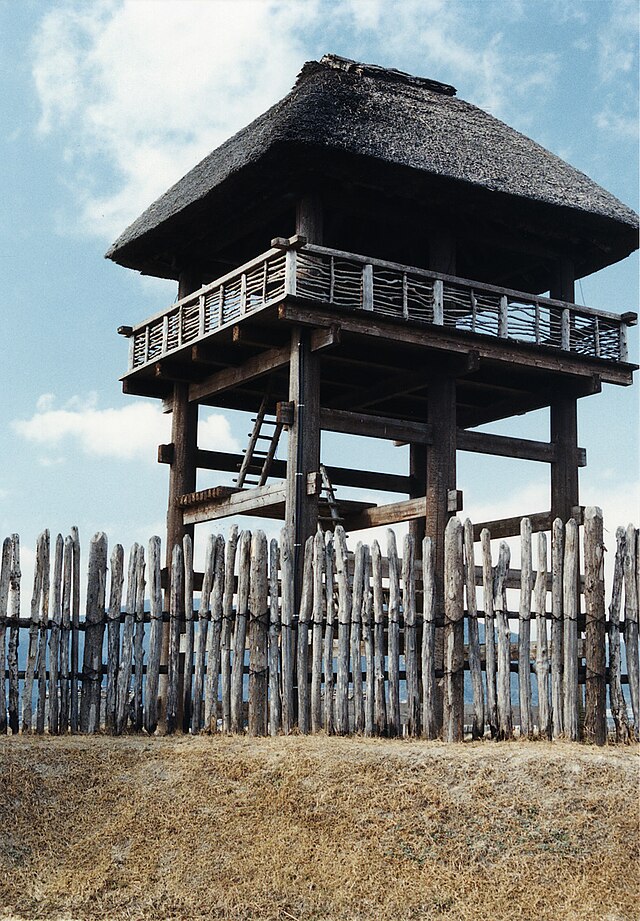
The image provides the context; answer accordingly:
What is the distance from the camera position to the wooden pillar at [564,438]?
742 inches

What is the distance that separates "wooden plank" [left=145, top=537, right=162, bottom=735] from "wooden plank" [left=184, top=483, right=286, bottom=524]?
2.15 meters

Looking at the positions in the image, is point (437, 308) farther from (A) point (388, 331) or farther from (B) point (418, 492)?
(B) point (418, 492)

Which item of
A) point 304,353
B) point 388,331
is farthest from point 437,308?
point 304,353

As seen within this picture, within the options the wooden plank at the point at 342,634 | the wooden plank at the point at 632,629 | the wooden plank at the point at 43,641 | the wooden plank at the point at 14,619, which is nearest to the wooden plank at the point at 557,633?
the wooden plank at the point at 632,629

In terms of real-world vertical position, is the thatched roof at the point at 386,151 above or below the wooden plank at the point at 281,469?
above

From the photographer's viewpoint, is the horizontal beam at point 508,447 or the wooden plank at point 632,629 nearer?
the wooden plank at point 632,629

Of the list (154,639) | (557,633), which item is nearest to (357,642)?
(557,633)

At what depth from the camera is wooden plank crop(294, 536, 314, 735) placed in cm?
1410

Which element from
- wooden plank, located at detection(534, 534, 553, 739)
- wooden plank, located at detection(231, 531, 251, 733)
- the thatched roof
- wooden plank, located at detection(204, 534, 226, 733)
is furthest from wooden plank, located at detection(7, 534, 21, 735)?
wooden plank, located at detection(534, 534, 553, 739)

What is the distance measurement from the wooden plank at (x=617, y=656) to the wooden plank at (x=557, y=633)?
74cm

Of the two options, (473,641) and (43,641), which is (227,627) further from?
(473,641)

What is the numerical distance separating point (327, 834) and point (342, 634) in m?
3.71

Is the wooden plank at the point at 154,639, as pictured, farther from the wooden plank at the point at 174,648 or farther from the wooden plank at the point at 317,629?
the wooden plank at the point at 317,629

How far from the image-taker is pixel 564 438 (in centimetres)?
1916
